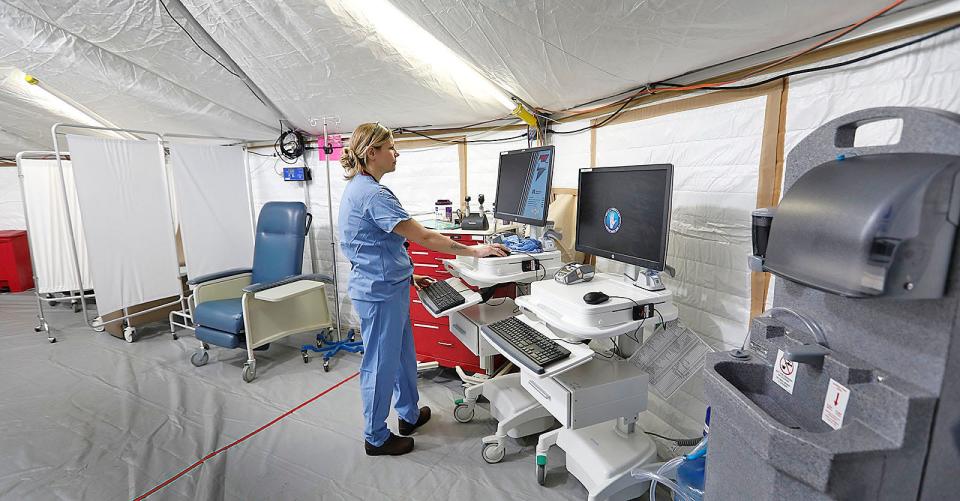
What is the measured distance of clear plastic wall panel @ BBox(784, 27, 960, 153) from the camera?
108 cm

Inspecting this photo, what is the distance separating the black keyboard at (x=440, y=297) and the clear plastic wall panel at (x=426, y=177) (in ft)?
3.48

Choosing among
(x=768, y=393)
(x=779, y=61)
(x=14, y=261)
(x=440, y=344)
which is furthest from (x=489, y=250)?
(x=14, y=261)

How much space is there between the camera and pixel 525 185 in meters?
2.09

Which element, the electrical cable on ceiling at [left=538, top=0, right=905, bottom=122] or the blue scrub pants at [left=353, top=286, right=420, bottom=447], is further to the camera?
the blue scrub pants at [left=353, top=286, right=420, bottom=447]

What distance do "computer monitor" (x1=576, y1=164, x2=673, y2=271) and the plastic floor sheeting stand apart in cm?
106

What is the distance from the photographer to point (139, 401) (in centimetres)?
262

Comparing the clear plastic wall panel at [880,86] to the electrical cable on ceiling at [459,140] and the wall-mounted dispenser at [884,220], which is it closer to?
the wall-mounted dispenser at [884,220]

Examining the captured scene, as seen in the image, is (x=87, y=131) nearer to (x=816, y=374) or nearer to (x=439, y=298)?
(x=439, y=298)

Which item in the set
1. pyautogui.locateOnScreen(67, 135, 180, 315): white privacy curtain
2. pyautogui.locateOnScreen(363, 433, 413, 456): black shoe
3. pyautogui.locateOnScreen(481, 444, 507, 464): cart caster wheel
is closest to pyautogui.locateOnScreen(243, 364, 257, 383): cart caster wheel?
pyautogui.locateOnScreen(363, 433, 413, 456): black shoe

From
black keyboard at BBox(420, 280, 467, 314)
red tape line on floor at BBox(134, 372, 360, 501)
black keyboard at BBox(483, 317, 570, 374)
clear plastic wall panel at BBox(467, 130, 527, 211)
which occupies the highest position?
clear plastic wall panel at BBox(467, 130, 527, 211)

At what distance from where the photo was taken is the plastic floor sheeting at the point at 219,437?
73.5 inches

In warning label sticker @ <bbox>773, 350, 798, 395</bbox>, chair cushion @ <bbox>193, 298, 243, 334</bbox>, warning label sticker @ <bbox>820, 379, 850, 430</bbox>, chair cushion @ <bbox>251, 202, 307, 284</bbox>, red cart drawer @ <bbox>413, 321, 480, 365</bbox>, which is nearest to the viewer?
warning label sticker @ <bbox>820, 379, 850, 430</bbox>

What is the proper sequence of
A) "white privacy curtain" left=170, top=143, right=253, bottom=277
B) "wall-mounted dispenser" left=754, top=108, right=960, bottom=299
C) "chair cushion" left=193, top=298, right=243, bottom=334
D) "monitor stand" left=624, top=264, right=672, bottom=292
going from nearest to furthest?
"wall-mounted dispenser" left=754, top=108, right=960, bottom=299
"monitor stand" left=624, top=264, right=672, bottom=292
"chair cushion" left=193, top=298, right=243, bottom=334
"white privacy curtain" left=170, top=143, right=253, bottom=277

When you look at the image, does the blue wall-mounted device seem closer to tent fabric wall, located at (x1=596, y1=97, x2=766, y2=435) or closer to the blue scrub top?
the blue scrub top
